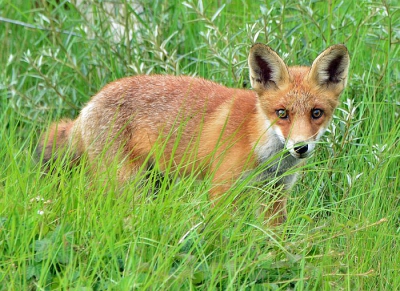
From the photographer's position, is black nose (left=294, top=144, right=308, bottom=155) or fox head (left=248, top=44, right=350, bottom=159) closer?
black nose (left=294, top=144, right=308, bottom=155)

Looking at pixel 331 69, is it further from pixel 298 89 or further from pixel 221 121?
pixel 221 121

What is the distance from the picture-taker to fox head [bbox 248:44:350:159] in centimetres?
450

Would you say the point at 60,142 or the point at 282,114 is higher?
the point at 282,114

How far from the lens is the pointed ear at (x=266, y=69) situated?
4648 mm

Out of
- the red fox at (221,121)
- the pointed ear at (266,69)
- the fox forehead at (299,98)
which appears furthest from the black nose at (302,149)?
the pointed ear at (266,69)

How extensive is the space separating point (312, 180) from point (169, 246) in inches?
70.3

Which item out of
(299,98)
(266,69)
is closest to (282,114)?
(299,98)

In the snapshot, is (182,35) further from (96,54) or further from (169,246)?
(169,246)

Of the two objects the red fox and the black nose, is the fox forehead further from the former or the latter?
the black nose

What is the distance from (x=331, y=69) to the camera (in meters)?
4.74

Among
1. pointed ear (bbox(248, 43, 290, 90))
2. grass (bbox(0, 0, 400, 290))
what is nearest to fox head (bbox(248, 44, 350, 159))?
pointed ear (bbox(248, 43, 290, 90))

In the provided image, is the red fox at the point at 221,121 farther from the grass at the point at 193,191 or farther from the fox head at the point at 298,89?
the grass at the point at 193,191

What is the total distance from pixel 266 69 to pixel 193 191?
1088 millimetres

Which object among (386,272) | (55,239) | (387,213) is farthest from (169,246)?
(387,213)
